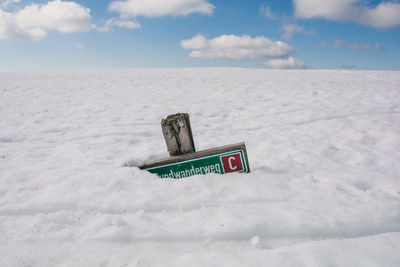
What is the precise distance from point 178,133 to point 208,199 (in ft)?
2.56

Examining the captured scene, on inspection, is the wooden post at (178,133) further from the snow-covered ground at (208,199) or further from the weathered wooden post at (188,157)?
the snow-covered ground at (208,199)

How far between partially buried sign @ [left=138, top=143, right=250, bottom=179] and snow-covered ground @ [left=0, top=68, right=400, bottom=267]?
0.36ft

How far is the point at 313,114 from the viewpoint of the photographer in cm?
579

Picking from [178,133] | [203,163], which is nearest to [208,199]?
[203,163]

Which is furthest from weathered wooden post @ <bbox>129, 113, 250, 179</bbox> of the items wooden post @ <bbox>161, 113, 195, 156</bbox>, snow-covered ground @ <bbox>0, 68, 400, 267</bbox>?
snow-covered ground @ <bbox>0, 68, 400, 267</bbox>

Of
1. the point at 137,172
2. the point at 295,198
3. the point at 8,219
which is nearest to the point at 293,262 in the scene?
the point at 295,198

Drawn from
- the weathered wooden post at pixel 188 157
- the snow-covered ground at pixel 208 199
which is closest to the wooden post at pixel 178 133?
the weathered wooden post at pixel 188 157

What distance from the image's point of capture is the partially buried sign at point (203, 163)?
107 inches

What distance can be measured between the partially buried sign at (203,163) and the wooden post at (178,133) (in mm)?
78

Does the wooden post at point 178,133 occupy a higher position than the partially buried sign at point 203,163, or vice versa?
the wooden post at point 178,133

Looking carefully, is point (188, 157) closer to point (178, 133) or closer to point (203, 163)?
point (203, 163)

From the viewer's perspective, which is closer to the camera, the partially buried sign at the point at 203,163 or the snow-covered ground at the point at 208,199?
the snow-covered ground at the point at 208,199

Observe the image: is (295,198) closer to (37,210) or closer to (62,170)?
(37,210)

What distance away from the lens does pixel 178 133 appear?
2.70 m
